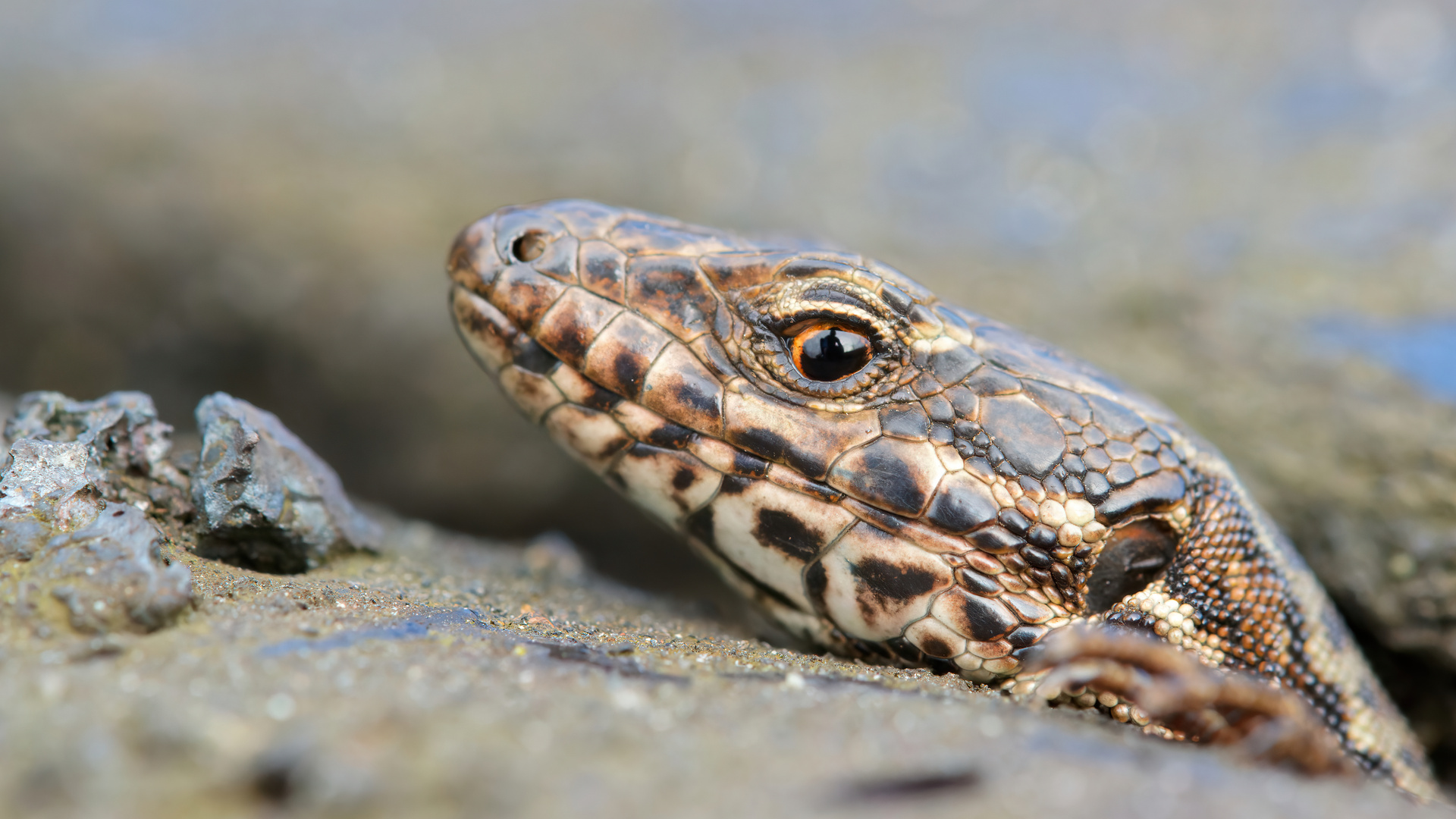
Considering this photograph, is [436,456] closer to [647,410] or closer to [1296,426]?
[647,410]

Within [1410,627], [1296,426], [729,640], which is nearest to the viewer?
[729,640]

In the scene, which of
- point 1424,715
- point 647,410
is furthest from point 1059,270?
point 647,410

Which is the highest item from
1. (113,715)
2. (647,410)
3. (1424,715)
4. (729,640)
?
(1424,715)

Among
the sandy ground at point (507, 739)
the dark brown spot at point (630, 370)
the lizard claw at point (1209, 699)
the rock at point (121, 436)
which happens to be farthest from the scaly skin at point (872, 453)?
the rock at point (121, 436)

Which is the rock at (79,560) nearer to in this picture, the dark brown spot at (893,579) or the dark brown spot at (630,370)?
the dark brown spot at (630,370)

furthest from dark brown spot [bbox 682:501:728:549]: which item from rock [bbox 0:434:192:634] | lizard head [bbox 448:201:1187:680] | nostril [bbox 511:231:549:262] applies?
rock [bbox 0:434:192:634]

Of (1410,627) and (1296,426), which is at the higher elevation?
(1296,426)

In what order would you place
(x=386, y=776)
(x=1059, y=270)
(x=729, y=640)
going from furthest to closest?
1. (x=1059, y=270)
2. (x=729, y=640)
3. (x=386, y=776)
